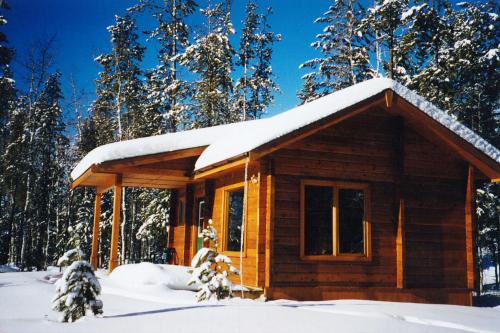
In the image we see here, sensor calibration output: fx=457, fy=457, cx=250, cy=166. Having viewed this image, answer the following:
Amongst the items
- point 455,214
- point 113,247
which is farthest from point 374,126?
point 113,247

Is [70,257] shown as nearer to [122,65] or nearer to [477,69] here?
[122,65]

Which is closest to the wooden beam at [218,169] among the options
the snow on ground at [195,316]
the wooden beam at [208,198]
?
the wooden beam at [208,198]

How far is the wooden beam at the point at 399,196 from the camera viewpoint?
34.8 ft

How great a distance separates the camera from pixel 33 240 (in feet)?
109

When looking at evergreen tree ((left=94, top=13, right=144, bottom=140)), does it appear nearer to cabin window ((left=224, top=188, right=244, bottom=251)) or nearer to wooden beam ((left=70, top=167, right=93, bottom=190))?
wooden beam ((left=70, top=167, right=93, bottom=190))

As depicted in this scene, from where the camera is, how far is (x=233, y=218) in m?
11.9

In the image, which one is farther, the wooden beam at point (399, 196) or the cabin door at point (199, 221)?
the cabin door at point (199, 221)

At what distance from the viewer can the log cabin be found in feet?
32.2

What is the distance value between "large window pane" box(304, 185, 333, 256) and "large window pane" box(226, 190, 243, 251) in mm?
2065

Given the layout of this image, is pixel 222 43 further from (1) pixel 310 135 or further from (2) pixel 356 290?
(2) pixel 356 290

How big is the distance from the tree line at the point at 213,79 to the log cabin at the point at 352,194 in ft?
32.1

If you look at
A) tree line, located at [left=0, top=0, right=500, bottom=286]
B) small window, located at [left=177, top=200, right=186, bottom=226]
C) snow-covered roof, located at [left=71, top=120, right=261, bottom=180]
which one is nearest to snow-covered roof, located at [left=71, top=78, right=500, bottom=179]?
snow-covered roof, located at [left=71, top=120, right=261, bottom=180]

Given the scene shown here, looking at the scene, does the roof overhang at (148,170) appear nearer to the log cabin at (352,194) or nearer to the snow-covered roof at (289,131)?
the log cabin at (352,194)

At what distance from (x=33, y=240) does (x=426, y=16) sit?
29.5m
